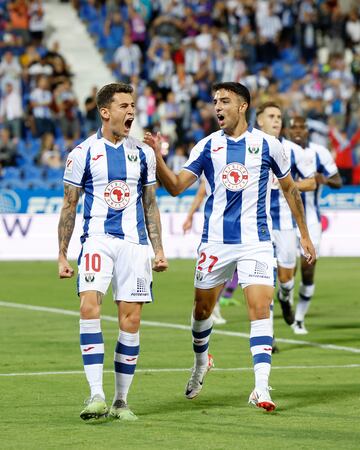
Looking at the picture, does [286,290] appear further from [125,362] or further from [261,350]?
[125,362]

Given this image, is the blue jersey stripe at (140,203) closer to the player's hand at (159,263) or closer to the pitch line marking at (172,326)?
the player's hand at (159,263)

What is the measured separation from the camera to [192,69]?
32906 millimetres

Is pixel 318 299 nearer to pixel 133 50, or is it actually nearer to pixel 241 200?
pixel 241 200

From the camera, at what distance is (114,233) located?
350 inches

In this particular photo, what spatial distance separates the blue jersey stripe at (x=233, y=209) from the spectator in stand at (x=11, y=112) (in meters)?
21.0

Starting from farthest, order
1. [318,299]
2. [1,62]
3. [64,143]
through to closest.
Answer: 1. [1,62]
2. [64,143]
3. [318,299]

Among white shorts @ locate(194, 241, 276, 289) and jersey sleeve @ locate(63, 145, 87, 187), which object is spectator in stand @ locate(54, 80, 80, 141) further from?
jersey sleeve @ locate(63, 145, 87, 187)

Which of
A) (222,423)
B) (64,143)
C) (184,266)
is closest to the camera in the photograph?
(222,423)

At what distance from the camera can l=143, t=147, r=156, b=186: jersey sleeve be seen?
29.6 feet

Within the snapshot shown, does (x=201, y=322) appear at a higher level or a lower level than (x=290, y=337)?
higher

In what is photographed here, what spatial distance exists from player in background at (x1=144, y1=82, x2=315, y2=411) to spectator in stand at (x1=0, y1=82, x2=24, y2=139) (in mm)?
20880

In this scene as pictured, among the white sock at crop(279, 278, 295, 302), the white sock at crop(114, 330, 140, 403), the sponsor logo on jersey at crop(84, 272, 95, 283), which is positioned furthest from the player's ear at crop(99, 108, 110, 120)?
the white sock at crop(279, 278, 295, 302)

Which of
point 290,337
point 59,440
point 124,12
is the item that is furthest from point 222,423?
point 124,12

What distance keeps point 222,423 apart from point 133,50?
25.3 metres
